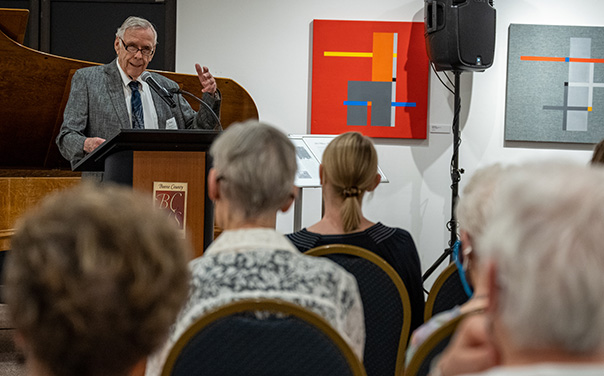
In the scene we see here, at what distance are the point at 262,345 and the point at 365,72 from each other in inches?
187

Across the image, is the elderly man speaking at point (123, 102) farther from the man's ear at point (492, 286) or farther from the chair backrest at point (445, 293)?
the man's ear at point (492, 286)

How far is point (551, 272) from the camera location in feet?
2.17

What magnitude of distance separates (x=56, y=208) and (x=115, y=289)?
10 cm

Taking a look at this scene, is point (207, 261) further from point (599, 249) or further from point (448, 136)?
point (448, 136)

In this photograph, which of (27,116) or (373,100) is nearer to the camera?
(27,116)

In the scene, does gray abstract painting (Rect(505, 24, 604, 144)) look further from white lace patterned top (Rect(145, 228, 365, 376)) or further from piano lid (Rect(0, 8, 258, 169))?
white lace patterned top (Rect(145, 228, 365, 376))

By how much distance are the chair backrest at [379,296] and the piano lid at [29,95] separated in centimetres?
262

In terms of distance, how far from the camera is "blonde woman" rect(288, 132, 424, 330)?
2160 mm

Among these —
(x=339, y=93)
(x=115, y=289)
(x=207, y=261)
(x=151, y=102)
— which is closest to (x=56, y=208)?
(x=115, y=289)

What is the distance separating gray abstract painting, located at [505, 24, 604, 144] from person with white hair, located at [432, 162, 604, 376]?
17.2ft

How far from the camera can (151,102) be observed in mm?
3508

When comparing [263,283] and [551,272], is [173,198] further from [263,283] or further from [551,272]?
[551,272]

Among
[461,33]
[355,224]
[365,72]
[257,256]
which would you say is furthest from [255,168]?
[365,72]

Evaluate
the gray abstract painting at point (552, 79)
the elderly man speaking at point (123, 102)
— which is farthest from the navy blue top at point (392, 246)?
the gray abstract painting at point (552, 79)
